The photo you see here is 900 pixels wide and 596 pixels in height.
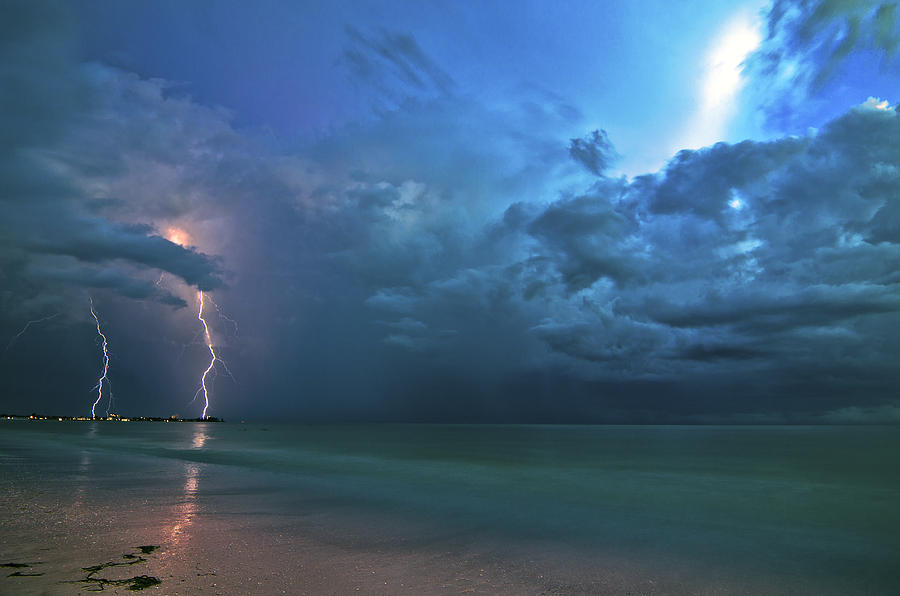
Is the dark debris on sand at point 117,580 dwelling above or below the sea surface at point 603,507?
above

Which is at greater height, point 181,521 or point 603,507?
→ point 181,521

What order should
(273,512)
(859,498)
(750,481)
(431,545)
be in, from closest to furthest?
(431,545), (273,512), (859,498), (750,481)

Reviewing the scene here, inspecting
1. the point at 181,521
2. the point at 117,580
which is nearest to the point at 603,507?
the point at 181,521

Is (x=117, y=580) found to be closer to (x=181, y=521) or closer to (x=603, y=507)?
(x=181, y=521)

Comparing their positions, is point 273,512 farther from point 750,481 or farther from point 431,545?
point 750,481

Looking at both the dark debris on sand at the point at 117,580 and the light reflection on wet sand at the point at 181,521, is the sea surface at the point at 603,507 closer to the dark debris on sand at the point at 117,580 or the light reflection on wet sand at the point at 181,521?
the light reflection on wet sand at the point at 181,521

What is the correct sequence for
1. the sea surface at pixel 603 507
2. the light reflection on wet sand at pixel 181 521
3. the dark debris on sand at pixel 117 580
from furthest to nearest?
1. the sea surface at pixel 603 507
2. the light reflection on wet sand at pixel 181 521
3. the dark debris on sand at pixel 117 580

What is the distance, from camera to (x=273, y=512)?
16234mm

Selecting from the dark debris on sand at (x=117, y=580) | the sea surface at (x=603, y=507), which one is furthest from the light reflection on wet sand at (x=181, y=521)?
the dark debris on sand at (x=117, y=580)

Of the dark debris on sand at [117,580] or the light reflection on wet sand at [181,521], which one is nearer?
the dark debris on sand at [117,580]

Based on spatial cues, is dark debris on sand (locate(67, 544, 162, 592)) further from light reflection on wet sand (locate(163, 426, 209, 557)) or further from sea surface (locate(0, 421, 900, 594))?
sea surface (locate(0, 421, 900, 594))

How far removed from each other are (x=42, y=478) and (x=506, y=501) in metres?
21.8

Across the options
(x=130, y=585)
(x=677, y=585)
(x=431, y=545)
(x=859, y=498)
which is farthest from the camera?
(x=859, y=498)

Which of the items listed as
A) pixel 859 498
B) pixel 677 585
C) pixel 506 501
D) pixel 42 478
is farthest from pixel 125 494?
pixel 859 498
